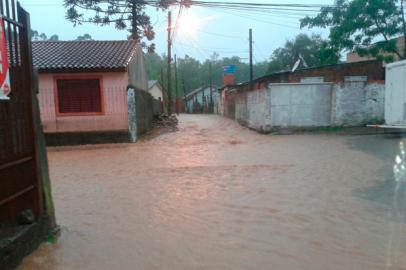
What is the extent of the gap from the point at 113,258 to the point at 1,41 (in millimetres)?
2570

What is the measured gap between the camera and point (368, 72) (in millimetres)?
21234

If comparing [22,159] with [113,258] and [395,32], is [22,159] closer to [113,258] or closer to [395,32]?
[113,258]

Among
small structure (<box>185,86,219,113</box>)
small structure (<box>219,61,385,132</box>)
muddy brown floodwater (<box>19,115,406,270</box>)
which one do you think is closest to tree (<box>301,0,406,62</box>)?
small structure (<box>219,61,385,132</box>)

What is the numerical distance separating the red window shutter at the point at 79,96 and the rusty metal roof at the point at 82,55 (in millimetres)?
633

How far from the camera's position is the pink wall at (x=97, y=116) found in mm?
16406

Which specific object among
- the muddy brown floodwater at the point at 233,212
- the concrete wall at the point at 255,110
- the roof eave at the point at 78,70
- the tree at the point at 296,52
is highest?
the tree at the point at 296,52

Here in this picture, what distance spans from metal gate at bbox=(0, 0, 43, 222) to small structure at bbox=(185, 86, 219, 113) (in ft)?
148

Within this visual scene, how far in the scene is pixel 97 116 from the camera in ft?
54.7

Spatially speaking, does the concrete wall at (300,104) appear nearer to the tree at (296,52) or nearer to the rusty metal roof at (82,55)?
the rusty metal roof at (82,55)

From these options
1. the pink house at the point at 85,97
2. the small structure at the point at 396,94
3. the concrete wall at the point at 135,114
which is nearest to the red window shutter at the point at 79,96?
the pink house at the point at 85,97

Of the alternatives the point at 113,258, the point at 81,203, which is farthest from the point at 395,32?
the point at 113,258

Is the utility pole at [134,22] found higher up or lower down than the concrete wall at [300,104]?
higher up

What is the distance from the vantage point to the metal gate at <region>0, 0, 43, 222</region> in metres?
4.14

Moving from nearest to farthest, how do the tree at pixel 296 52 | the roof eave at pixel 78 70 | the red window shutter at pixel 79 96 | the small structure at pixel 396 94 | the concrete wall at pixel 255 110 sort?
the small structure at pixel 396 94 → the roof eave at pixel 78 70 → the red window shutter at pixel 79 96 → the concrete wall at pixel 255 110 → the tree at pixel 296 52
